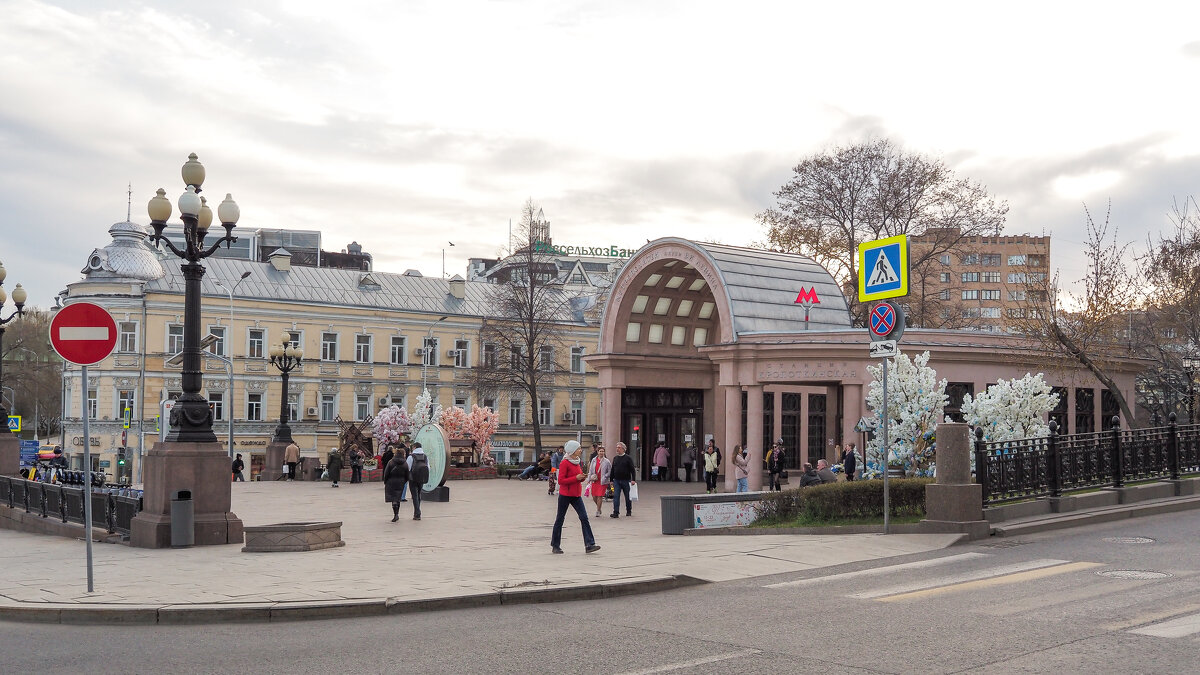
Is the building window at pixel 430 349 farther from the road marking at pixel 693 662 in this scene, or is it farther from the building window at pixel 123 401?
the road marking at pixel 693 662

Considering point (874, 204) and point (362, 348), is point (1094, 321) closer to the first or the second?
point (874, 204)

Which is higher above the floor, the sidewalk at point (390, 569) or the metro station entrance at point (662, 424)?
the metro station entrance at point (662, 424)

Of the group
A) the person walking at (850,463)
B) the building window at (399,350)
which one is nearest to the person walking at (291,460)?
the person walking at (850,463)

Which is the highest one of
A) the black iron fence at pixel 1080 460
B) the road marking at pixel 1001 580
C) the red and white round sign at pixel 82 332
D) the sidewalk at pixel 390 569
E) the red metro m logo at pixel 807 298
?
the red metro m logo at pixel 807 298

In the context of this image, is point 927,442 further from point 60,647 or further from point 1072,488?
point 60,647

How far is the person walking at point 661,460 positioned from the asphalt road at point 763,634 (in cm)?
2435

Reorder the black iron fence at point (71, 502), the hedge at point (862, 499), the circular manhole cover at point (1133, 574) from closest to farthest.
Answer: the circular manhole cover at point (1133, 574) < the hedge at point (862, 499) < the black iron fence at point (71, 502)

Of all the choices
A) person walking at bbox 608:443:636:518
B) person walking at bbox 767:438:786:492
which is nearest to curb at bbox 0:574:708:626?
person walking at bbox 608:443:636:518

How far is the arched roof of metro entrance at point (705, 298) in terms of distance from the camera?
33.9 metres

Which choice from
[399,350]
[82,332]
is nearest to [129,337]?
[399,350]

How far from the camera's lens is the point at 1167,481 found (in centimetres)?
2000

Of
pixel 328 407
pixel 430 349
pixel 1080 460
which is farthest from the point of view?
pixel 430 349

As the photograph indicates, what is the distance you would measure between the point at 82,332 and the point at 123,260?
56061mm

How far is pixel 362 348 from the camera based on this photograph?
6969 centimetres
